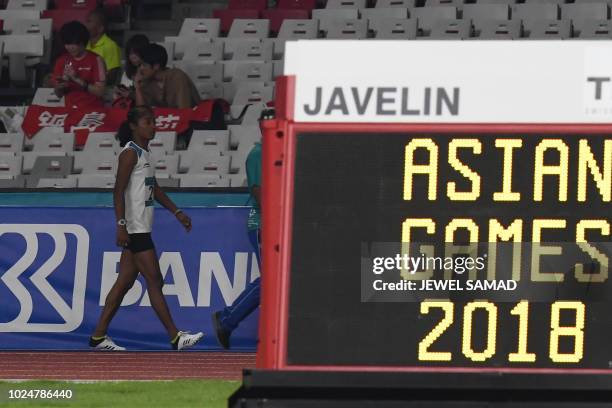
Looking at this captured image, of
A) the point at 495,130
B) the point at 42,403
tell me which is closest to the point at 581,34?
the point at 42,403

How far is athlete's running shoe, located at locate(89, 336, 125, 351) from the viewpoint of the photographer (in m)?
13.2

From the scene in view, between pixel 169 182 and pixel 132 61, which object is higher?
pixel 132 61

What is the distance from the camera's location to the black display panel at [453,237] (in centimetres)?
704

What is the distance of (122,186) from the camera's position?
12.7m

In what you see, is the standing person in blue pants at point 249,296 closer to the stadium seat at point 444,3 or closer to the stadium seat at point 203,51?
the stadium seat at point 203,51

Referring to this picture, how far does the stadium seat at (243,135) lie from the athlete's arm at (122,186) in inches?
132

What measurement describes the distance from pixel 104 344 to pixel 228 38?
559cm

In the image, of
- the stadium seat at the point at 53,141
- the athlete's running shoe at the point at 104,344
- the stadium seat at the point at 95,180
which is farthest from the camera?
the stadium seat at the point at 53,141

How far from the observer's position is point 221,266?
13500mm

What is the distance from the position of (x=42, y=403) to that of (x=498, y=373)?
14.6 feet

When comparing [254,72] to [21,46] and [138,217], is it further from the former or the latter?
[138,217]

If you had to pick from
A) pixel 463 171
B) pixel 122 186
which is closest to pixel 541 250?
pixel 463 171

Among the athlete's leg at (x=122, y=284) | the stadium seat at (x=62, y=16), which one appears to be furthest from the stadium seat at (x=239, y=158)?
the stadium seat at (x=62, y=16)

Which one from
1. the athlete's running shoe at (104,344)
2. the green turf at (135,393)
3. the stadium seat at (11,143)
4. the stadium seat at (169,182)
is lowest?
the green turf at (135,393)
